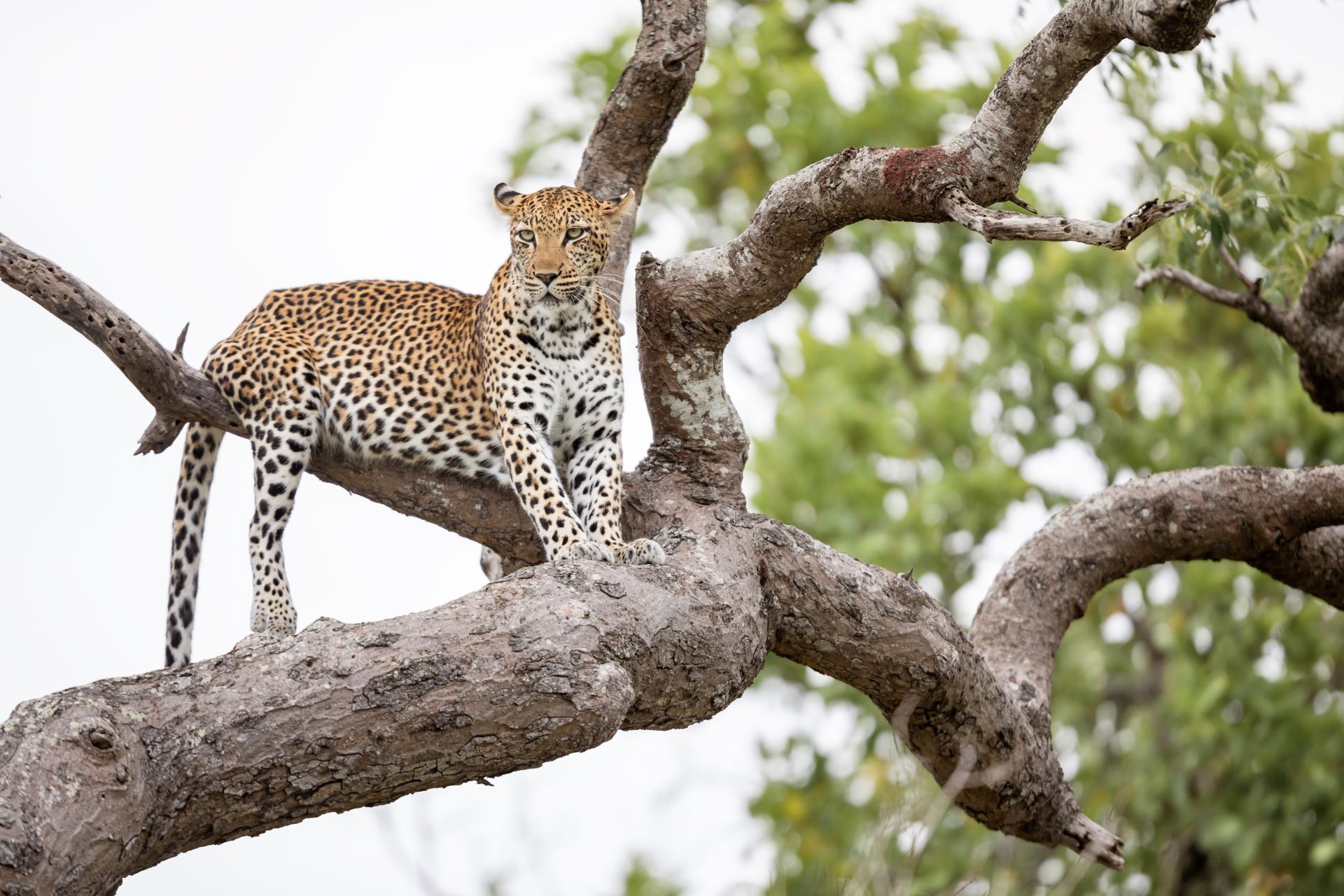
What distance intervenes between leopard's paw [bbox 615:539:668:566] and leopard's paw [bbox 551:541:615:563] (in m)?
0.06

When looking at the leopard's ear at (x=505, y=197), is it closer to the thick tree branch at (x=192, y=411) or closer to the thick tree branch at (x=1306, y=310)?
the thick tree branch at (x=192, y=411)

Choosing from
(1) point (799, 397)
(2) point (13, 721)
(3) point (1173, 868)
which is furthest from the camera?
(1) point (799, 397)

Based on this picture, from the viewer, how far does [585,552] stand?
5.82 metres

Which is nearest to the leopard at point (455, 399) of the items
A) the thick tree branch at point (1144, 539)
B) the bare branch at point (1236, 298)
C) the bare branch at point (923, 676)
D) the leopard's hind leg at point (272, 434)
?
the leopard's hind leg at point (272, 434)

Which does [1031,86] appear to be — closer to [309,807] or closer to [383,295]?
[309,807]

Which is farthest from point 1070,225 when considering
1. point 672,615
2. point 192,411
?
point 192,411

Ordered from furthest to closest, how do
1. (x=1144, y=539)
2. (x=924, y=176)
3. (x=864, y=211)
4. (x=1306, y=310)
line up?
(x=1306, y=310), (x=1144, y=539), (x=864, y=211), (x=924, y=176)

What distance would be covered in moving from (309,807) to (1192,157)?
15.0 feet

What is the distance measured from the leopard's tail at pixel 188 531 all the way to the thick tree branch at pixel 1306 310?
13.7 feet

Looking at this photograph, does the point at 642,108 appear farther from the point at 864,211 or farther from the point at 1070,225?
the point at 1070,225

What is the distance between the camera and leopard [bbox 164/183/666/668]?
6520 millimetres

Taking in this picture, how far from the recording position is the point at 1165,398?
1414cm

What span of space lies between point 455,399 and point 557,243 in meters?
0.83

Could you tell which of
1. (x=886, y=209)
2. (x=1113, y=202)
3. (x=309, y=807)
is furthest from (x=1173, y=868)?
(x=309, y=807)
